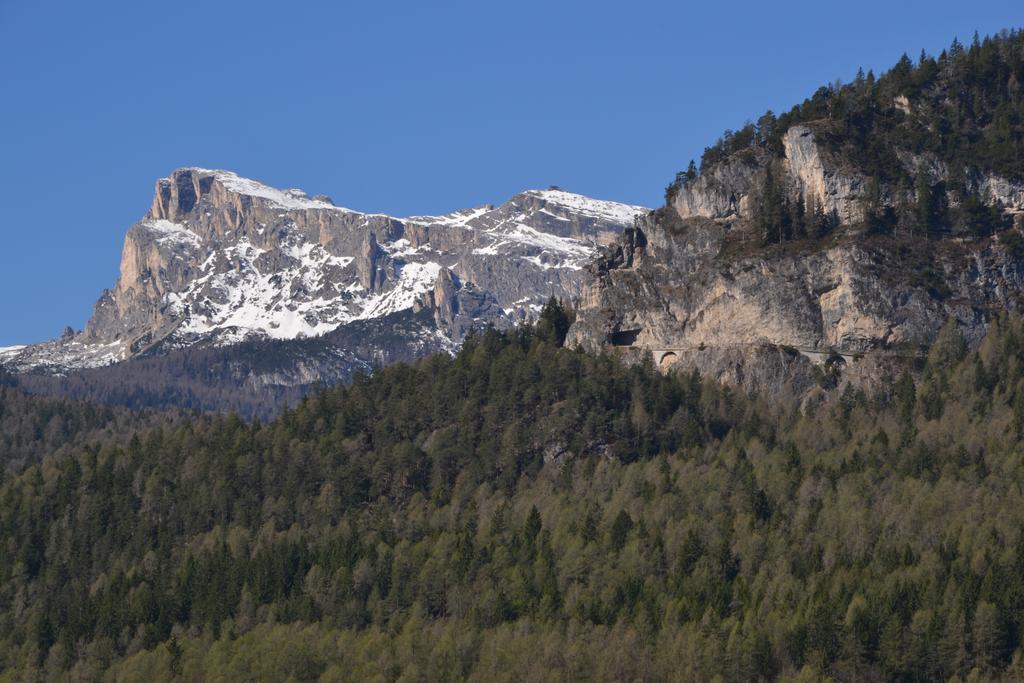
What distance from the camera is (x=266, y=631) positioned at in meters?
159

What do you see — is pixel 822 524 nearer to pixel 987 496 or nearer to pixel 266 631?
pixel 987 496

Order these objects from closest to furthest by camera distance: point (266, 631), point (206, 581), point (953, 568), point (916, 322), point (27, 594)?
1. point (953, 568)
2. point (266, 631)
3. point (206, 581)
4. point (27, 594)
5. point (916, 322)

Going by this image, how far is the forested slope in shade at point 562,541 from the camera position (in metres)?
143

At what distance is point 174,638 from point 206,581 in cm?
933

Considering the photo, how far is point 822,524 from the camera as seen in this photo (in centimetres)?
16025

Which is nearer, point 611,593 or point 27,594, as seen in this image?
point 611,593

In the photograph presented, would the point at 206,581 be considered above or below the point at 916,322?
below

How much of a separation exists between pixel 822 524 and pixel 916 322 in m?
40.1

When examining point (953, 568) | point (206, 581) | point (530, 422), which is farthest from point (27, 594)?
point (953, 568)

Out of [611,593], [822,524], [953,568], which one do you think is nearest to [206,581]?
[611,593]

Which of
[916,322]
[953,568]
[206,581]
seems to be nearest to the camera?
[953,568]

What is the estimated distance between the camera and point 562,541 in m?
164

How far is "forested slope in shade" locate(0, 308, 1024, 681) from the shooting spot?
143000mm

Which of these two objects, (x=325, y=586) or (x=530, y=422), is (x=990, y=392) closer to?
(x=530, y=422)
